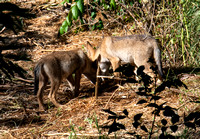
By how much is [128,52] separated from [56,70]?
5.88 ft

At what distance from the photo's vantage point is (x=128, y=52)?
6070mm

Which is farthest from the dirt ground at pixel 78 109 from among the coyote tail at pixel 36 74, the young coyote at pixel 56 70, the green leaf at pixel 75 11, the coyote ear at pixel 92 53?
the green leaf at pixel 75 11

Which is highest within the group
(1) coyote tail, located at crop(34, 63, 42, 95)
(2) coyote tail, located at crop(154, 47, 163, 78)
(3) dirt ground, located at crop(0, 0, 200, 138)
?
(2) coyote tail, located at crop(154, 47, 163, 78)

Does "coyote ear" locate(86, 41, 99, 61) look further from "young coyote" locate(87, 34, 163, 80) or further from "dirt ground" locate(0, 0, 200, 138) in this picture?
"dirt ground" locate(0, 0, 200, 138)

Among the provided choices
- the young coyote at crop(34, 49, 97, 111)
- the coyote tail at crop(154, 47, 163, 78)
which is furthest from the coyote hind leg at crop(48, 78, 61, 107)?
the coyote tail at crop(154, 47, 163, 78)

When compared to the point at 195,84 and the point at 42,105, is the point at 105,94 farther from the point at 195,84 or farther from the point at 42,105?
the point at 195,84

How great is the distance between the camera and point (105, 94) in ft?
18.8

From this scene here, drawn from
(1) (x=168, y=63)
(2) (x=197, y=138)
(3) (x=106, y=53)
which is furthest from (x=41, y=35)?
(2) (x=197, y=138)

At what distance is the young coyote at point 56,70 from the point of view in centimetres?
506

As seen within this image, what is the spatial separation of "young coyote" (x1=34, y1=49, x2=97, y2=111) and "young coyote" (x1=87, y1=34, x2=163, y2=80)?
0.59m

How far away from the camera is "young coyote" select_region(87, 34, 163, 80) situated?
5812 millimetres

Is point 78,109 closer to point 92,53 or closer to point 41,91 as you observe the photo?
point 41,91

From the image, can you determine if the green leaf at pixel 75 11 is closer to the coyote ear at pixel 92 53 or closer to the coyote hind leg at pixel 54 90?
the coyote hind leg at pixel 54 90

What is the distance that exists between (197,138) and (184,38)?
3.42 m
